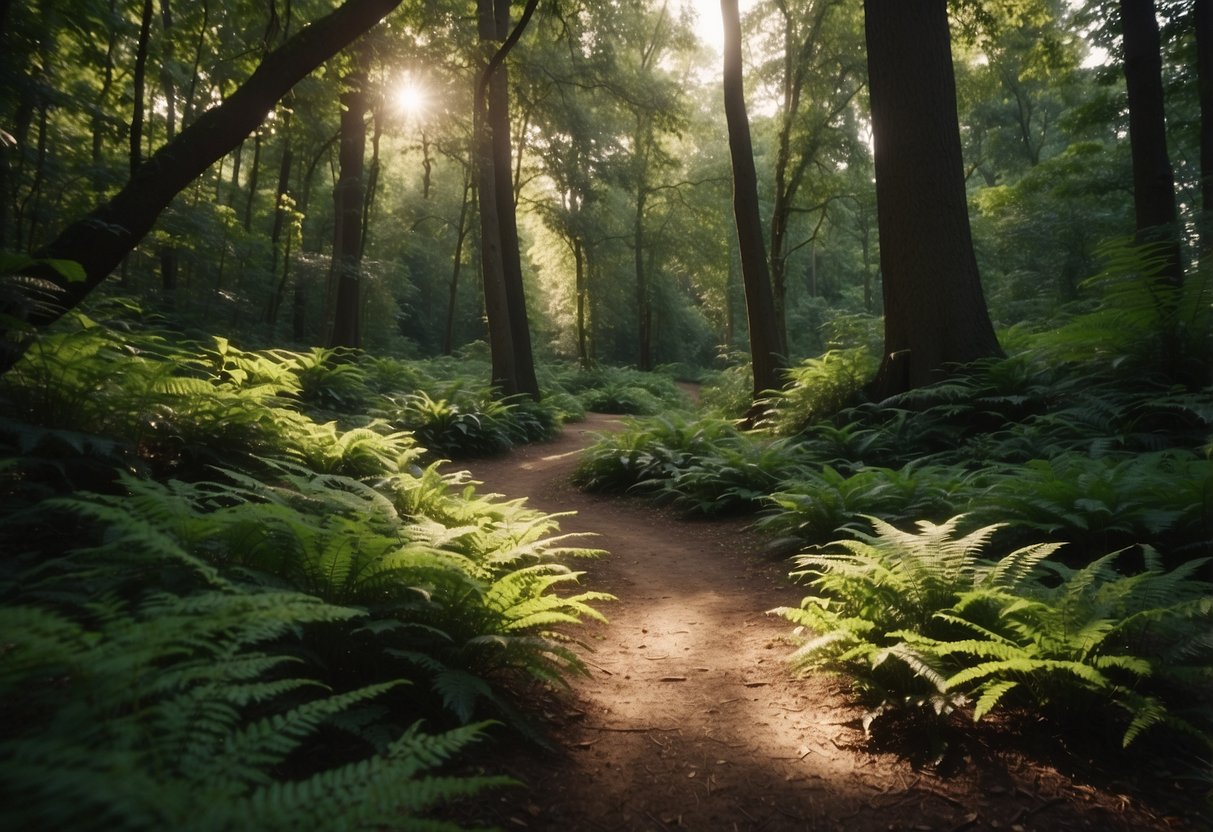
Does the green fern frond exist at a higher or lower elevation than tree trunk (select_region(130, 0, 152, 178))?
lower

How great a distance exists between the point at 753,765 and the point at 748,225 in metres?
10.2

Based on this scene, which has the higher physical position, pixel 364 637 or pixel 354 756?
pixel 364 637

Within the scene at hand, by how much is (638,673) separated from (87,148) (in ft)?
44.7

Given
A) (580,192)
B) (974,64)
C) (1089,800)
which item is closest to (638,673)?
(1089,800)

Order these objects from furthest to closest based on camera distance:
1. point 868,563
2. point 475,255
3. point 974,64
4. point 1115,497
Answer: point 475,255 → point 974,64 → point 1115,497 → point 868,563

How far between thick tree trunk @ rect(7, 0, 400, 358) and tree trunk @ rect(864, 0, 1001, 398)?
227 inches

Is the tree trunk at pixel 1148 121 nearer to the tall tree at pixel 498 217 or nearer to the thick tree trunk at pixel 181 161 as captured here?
the thick tree trunk at pixel 181 161

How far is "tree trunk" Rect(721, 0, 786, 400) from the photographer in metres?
11.3

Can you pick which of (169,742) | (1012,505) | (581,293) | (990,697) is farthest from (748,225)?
(581,293)

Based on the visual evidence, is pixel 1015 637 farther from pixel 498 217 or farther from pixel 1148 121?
pixel 498 217

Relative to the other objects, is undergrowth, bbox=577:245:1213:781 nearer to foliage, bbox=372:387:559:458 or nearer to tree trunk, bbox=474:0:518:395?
foliage, bbox=372:387:559:458

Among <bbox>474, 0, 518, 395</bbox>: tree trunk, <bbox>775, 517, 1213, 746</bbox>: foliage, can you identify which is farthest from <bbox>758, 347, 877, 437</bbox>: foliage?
<bbox>474, 0, 518, 395</bbox>: tree trunk

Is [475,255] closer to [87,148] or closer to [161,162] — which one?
[87,148]

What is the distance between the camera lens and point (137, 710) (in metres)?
1.50
